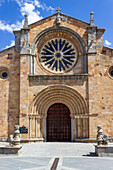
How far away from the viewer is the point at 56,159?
13055mm

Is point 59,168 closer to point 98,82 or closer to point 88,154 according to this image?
point 88,154

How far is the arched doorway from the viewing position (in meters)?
22.2

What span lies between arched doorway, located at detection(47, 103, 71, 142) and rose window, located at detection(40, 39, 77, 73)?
3537 millimetres

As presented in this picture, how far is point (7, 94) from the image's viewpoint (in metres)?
22.4

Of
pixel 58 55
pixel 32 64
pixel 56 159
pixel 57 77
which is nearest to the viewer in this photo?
pixel 56 159

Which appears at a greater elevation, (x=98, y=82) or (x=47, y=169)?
(x=98, y=82)

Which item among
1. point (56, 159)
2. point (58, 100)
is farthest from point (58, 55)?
point (56, 159)

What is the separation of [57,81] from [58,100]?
1.75 metres

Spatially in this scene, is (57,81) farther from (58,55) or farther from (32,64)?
(32,64)

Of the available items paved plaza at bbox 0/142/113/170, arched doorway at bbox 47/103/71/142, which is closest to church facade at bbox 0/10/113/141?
arched doorway at bbox 47/103/71/142

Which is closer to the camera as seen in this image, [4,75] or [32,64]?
[32,64]

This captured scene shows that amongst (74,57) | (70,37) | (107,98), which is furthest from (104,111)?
(70,37)

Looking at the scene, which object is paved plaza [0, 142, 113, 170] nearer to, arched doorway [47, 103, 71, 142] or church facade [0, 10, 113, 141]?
arched doorway [47, 103, 71, 142]

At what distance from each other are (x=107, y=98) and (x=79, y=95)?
8.17ft
